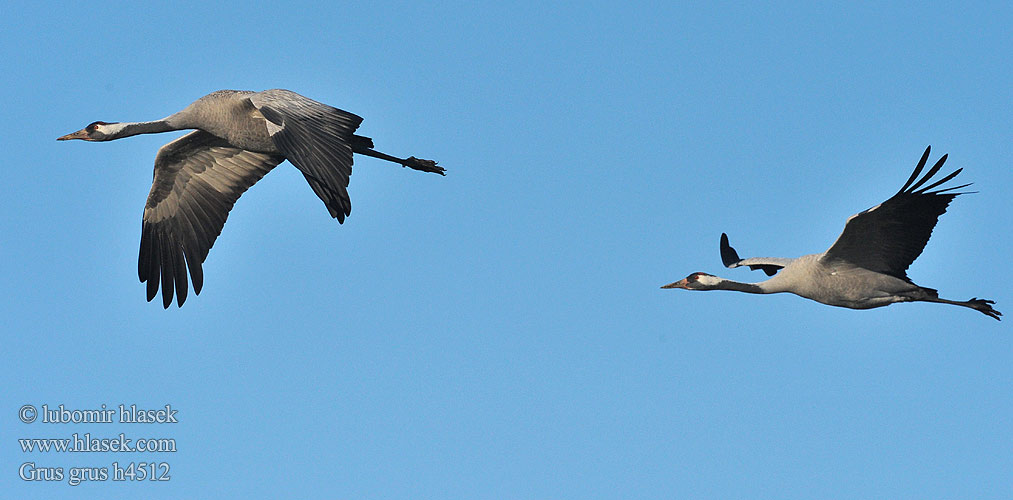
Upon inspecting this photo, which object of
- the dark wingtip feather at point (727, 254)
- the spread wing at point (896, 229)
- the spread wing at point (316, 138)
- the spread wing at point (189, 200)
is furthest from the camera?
the dark wingtip feather at point (727, 254)

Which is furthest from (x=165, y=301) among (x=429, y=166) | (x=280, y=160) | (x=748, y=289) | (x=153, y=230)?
(x=748, y=289)

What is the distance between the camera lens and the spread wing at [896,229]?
35.4ft

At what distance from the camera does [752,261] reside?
13.5 meters

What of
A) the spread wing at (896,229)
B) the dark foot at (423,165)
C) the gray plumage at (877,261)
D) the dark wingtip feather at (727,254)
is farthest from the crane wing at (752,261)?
the dark foot at (423,165)

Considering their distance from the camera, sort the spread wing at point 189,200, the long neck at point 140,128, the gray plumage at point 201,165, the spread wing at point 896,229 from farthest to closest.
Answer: the spread wing at point 189,200 → the long neck at point 140,128 → the gray plumage at point 201,165 → the spread wing at point 896,229

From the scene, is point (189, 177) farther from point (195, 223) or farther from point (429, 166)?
point (429, 166)

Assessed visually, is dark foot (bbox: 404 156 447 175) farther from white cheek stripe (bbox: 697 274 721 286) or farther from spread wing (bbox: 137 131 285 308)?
white cheek stripe (bbox: 697 274 721 286)

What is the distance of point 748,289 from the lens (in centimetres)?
1280

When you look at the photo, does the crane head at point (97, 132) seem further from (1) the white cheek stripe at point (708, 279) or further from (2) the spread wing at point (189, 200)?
(1) the white cheek stripe at point (708, 279)

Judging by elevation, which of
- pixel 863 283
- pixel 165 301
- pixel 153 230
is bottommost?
pixel 863 283

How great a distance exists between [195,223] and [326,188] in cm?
411

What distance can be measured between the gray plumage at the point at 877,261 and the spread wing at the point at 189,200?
611cm

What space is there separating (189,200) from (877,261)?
7797mm

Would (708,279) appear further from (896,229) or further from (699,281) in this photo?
(896,229)
